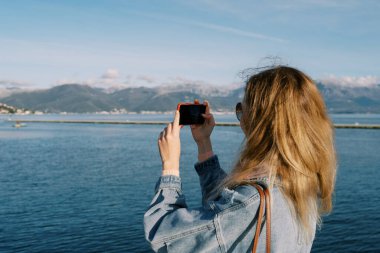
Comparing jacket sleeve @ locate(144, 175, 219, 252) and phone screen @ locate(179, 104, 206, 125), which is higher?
phone screen @ locate(179, 104, 206, 125)

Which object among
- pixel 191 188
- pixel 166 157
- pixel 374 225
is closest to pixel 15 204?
pixel 191 188

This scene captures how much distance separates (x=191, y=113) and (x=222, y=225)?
97 centimetres

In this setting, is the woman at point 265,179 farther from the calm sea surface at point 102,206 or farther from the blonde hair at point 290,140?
the calm sea surface at point 102,206

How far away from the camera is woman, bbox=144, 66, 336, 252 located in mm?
1788

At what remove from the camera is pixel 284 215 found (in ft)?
5.97

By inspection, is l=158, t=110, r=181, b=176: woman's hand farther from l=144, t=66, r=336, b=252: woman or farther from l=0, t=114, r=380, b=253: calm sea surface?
l=0, t=114, r=380, b=253: calm sea surface

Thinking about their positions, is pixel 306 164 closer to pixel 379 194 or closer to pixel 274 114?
pixel 274 114

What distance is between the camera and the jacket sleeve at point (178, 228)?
5.90 ft

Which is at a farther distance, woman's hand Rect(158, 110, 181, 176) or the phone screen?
the phone screen

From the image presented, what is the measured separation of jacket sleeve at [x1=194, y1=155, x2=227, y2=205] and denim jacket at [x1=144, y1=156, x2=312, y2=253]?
735 mm

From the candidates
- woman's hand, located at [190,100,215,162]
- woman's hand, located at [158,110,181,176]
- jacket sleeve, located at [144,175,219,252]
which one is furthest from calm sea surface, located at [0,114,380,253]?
jacket sleeve, located at [144,175,219,252]

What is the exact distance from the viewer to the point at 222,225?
1.78m

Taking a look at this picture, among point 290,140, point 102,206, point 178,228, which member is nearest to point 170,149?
point 178,228

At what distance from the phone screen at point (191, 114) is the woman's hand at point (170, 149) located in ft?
0.99
